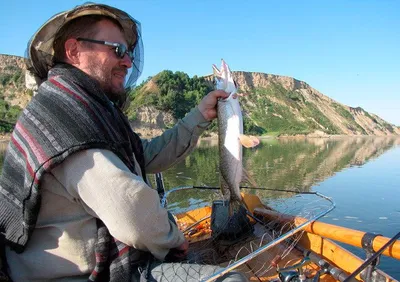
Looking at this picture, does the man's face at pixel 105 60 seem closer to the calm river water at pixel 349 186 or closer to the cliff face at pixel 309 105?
the calm river water at pixel 349 186

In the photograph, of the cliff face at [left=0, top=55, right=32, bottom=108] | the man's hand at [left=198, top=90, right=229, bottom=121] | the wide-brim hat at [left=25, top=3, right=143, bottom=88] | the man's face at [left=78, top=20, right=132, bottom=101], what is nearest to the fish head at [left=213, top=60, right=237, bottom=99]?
the man's hand at [left=198, top=90, right=229, bottom=121]

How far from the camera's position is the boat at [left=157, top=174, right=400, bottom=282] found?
3081mm

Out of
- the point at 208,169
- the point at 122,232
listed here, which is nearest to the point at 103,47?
the point at 122,232

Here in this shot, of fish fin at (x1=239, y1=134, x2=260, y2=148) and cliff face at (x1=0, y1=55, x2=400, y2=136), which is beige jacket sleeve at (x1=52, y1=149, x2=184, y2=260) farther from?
cliff face at (x1=0, y1=55, x2=400, y2=136)

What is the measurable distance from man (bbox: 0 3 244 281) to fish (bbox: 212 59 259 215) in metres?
1.58

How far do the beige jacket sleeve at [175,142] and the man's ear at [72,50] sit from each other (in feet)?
4.21

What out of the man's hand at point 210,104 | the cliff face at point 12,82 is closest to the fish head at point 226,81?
the man's hand at point 210,104

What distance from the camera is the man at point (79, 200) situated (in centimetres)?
193

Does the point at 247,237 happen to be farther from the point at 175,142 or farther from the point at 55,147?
the point at 55,147

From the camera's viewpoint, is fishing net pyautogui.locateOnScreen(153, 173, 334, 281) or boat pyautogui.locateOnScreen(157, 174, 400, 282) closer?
boat pyautogui.locateOnScreen(157, 174, 400, 282)

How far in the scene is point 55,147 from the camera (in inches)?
75.4

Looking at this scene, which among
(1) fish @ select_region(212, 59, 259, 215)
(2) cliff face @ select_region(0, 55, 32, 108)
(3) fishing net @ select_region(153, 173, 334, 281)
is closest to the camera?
(1) fish @ select_region(212, 59, 259, 215)

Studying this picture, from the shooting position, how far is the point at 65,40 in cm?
264

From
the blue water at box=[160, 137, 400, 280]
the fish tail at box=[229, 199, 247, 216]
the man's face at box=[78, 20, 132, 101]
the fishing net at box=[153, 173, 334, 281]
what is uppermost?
the man's face at box=[78, 20, 132, 101]
